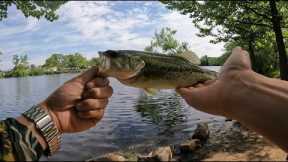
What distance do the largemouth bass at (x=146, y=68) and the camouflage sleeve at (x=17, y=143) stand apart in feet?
2.38

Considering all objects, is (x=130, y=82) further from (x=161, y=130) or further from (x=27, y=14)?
(x=161, y=130)

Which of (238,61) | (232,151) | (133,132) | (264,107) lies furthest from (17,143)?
(133,132)

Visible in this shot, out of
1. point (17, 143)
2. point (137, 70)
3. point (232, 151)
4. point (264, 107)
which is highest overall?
→ point (137, 70)

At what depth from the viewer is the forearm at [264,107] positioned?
3.03 meters

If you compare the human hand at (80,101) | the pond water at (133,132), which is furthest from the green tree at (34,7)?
the human hand at (80,101)

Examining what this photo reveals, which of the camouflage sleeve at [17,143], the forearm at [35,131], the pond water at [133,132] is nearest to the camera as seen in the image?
the camouflage sleeve at [17,143]

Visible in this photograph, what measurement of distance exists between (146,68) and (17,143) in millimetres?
1052

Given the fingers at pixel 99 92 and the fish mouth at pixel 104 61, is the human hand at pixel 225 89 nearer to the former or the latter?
the fingers at pixel 99 92

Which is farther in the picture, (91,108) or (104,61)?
(91,108)

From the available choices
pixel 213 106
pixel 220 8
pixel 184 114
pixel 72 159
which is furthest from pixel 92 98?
pixel 184 114

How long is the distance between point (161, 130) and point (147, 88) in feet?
78.0

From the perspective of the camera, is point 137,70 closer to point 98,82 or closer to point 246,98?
point 98,82

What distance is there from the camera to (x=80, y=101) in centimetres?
317

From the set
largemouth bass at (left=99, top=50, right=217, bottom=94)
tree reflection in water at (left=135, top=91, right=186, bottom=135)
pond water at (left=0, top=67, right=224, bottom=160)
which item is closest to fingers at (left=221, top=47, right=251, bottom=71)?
largemouth bass at (left=99, top=50, right=217, bottom=94)
